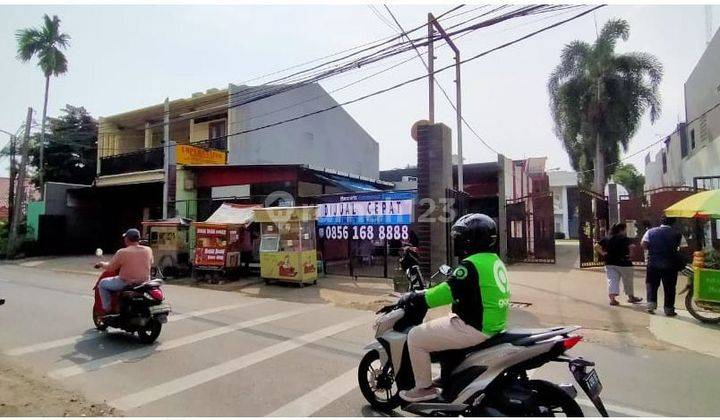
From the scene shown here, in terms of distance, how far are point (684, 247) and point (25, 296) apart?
18.2 m

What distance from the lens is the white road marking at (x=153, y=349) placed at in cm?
516

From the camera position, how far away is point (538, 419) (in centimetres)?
288

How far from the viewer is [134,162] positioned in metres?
21.1

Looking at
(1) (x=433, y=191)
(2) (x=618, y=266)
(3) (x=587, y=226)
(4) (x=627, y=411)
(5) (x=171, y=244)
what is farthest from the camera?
(3) (x=587, y=226)

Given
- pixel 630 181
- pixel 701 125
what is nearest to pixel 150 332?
pixel 701 125

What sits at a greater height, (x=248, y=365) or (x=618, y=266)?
(x=618, y=266)

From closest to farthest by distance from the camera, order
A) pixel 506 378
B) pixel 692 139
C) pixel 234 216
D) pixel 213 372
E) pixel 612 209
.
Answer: pixel 506 378, pixel 213 372, pixel 234 216, pixel 612 209, pixel 692 139

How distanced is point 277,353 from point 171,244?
9614 mm

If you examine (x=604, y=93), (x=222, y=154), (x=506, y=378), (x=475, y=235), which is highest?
(x=604, y=93)

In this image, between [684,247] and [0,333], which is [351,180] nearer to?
[684,247]

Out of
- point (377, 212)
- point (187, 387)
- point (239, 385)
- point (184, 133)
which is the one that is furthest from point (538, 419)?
point (184, 133)

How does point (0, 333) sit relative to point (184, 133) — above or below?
below

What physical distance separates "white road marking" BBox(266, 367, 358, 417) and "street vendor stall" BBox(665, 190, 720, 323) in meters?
5.90

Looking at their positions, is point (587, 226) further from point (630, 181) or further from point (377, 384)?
point (630, 181)
